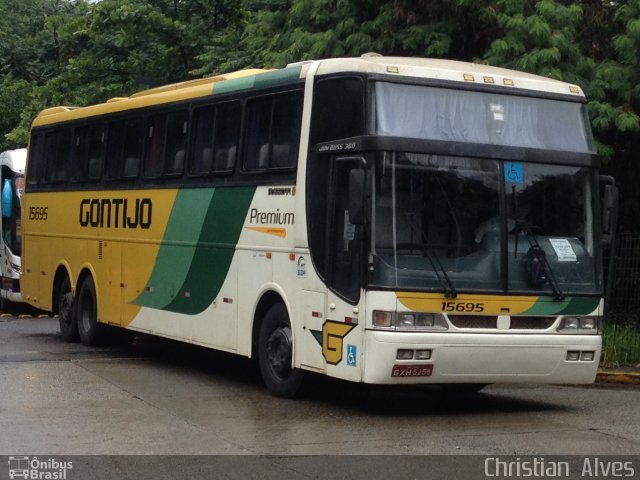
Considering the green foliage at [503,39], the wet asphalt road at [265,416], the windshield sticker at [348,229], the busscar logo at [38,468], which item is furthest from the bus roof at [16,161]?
the busscar logo at [38,468]

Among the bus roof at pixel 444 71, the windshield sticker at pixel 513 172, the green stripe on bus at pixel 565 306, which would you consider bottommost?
the green stripe on bus at pixel 565 306

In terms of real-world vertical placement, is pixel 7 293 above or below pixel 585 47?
below

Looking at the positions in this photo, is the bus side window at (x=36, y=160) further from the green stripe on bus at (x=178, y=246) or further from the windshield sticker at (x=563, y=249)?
the windshield sticker at (x=563, y=249)

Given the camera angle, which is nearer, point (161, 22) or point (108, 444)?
point (108, 444)

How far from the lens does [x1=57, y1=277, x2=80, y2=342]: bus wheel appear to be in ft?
61.5

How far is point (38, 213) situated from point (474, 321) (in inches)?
418

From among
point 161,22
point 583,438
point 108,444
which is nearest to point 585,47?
point 583,438

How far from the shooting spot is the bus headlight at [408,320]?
11.1 metres

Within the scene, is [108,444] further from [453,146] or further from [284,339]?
[453,146]

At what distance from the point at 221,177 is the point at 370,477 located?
6153 millimetres

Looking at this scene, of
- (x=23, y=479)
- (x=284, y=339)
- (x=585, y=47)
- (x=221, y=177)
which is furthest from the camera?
(x=585, y=47)

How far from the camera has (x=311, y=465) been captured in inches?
359

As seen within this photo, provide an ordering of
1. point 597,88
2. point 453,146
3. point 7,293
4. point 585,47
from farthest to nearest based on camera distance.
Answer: point 7,293, point 585,47, point 597,88, point 453,146

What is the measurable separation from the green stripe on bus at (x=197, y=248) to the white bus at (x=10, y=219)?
10.6 meters
